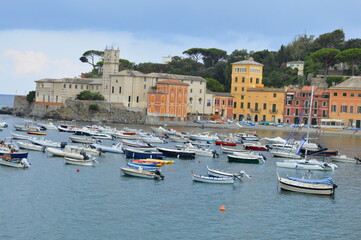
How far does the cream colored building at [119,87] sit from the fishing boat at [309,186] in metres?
67.9

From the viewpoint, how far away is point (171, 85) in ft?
356

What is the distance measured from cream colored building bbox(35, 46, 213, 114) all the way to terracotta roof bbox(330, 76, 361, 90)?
23.9 metres

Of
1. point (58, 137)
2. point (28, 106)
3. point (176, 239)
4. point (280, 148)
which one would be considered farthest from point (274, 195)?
point (28, 106)

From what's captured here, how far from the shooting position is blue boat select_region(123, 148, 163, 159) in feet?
185

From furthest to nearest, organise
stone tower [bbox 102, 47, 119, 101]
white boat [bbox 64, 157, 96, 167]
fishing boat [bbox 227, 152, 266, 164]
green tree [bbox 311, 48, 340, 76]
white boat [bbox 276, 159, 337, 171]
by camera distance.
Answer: green tree [bbox 311, 48, 340, 76], stone tower [bbox 102, 47, 119, 101], fishing boat [bbox 227, 152, 266, 164], white boat [bbox 276, 159, 337, 171], white boat [bbox 64, 157, 96, 167]

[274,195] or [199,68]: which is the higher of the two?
[199,68]

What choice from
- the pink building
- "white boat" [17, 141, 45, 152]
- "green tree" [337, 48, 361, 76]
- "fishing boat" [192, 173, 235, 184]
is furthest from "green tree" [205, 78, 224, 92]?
"fishing boat" [192, 173, 235, 184]

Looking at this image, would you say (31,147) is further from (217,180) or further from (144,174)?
(217,180)

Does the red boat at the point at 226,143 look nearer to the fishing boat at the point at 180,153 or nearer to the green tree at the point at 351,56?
the fishing boat at the point at 180,153

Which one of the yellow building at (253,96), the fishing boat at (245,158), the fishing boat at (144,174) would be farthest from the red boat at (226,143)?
the yellow building at (253,96)

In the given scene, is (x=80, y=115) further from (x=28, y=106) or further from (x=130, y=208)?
(x=130, y=208)

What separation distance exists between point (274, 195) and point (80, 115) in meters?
73.4

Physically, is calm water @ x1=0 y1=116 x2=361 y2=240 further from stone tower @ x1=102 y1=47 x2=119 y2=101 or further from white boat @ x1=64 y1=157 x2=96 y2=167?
stone tower @ x1=102 y1=47 x2=119 y2=101

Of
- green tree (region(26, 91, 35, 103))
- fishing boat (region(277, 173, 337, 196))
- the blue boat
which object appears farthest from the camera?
green tree (region(26, 91, 35, 103))
